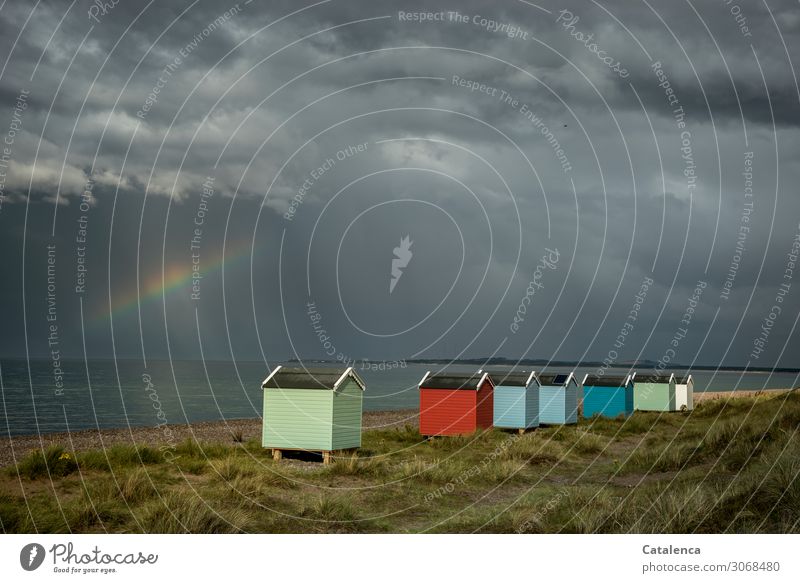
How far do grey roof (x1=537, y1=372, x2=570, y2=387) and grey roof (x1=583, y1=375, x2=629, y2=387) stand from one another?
5536mm

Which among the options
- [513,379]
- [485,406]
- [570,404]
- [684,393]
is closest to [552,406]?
[570,404]

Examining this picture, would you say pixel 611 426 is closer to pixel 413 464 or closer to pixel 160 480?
pixel 413 464

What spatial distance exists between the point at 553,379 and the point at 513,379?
5580 mm

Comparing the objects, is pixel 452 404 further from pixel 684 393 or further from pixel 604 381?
pixel 684 393

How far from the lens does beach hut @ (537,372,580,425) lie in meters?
34.3

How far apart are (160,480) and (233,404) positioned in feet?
196

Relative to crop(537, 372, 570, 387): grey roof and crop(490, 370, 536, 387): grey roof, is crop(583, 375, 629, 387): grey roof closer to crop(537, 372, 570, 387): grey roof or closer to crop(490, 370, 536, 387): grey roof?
crop(537, 372, 570, 387): grey roof

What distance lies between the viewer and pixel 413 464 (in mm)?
18125

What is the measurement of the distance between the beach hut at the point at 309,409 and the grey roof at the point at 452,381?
7.22 meters

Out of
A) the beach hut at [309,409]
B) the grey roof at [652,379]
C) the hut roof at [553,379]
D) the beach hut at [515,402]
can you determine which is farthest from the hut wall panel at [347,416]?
the grey roof at [652,379]

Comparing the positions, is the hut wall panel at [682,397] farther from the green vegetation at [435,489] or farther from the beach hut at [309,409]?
the beach hut at [309,409]

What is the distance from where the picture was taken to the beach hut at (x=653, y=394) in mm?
44750
